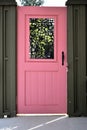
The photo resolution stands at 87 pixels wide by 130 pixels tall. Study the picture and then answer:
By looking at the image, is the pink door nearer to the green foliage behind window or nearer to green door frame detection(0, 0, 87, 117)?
the green foliage behind window

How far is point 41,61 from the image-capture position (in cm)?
554

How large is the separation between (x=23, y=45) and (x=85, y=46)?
1080 mm

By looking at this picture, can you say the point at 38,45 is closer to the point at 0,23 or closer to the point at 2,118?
the point at 0,23

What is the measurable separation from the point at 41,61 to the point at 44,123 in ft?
3.71

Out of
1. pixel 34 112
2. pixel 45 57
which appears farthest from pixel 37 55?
pixel 34 112

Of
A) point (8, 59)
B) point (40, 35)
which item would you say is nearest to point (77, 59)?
point (40, 35)

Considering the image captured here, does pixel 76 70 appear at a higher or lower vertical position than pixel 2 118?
higher

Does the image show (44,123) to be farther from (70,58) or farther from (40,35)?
(40,35)

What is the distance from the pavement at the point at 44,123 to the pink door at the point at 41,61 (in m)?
0.25

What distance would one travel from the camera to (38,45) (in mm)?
5582

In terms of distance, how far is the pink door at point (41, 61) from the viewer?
553 centimetres

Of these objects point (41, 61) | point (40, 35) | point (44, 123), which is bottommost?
point (44, 123)

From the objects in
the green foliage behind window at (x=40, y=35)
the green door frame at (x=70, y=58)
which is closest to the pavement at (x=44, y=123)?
the green door frame at (x=70, y=58)

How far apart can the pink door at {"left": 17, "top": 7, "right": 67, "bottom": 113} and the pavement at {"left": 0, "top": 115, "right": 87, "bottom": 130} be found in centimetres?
25
